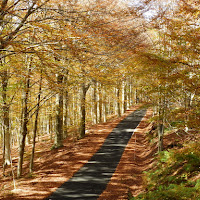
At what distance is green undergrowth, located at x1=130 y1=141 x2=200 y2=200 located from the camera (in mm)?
6027

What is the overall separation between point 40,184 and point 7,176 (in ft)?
14.3

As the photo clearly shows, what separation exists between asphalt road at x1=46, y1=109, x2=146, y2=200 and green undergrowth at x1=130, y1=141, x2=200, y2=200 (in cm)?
204

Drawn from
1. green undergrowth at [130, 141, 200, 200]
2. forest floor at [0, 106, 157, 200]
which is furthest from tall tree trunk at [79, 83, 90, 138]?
green undergrowth at [130, 141, 200, 200]

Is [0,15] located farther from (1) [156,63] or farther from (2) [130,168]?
(2) [130,168]

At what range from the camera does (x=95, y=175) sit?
1051 cm

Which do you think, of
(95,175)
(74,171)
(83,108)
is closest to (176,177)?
(95,175)

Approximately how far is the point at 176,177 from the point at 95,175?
422cm

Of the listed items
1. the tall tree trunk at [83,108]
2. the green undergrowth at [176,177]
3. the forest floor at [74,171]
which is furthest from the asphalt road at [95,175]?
the tall tree trunk at [83,108]

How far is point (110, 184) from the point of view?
948 centimetres

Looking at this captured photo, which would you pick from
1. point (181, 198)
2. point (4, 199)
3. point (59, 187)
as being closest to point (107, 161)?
point (59, 187)

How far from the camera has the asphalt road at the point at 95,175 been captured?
8.41 m

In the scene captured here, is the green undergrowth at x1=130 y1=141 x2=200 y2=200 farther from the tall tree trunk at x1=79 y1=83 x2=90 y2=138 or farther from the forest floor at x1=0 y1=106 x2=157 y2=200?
the tall tree trunk at x1=79 y1=83 x2=90 y2=138

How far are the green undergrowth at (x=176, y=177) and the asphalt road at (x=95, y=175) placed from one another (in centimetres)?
204

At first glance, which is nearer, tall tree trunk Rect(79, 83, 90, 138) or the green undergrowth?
the green undergrowth
